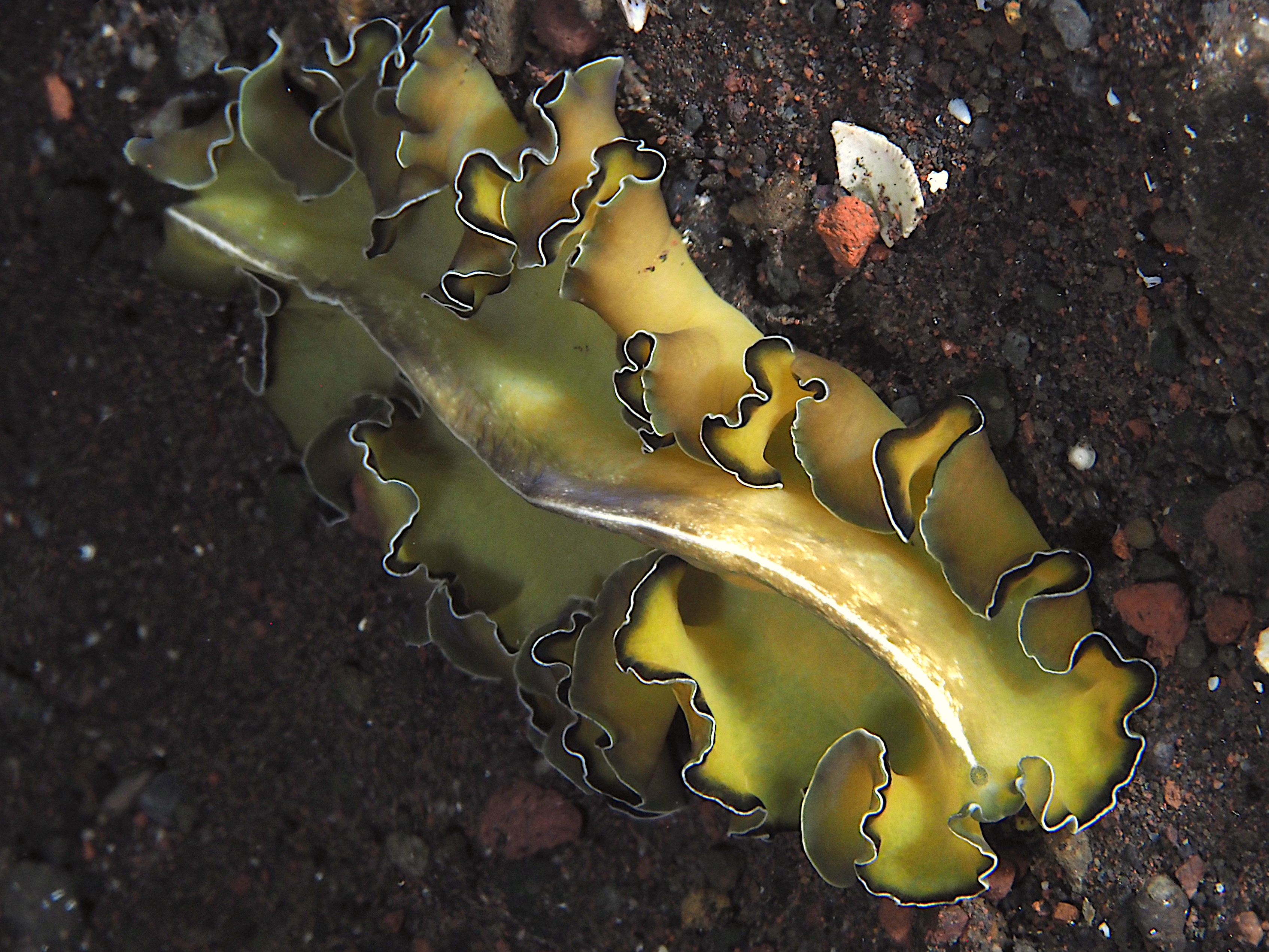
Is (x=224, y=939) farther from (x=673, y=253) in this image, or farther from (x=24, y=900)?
(x=673, y=253)

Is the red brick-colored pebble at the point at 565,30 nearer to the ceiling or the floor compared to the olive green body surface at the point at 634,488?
nearer to the ceiling

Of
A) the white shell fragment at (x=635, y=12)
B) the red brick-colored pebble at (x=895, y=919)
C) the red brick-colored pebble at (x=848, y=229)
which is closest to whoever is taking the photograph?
the red brick-colored pebble at (x=848, y=229)

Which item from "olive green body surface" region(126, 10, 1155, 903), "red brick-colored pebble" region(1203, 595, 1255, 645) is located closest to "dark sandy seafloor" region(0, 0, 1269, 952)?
"red brick-colored pebble" region(1203, 595, 1255, 645)

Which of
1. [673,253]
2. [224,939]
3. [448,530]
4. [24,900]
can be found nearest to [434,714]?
[448,530]

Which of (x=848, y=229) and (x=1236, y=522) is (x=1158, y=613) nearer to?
(x=1236, y=522)

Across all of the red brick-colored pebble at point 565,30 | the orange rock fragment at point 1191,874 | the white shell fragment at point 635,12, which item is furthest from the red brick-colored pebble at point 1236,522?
the red brick-colored pebble at point 565,30

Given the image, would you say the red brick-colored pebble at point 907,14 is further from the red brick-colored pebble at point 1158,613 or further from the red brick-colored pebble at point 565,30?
the red brick-colored pebble at point 1158,613

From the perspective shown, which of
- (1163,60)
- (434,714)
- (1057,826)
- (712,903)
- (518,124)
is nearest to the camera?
(1163,60)
